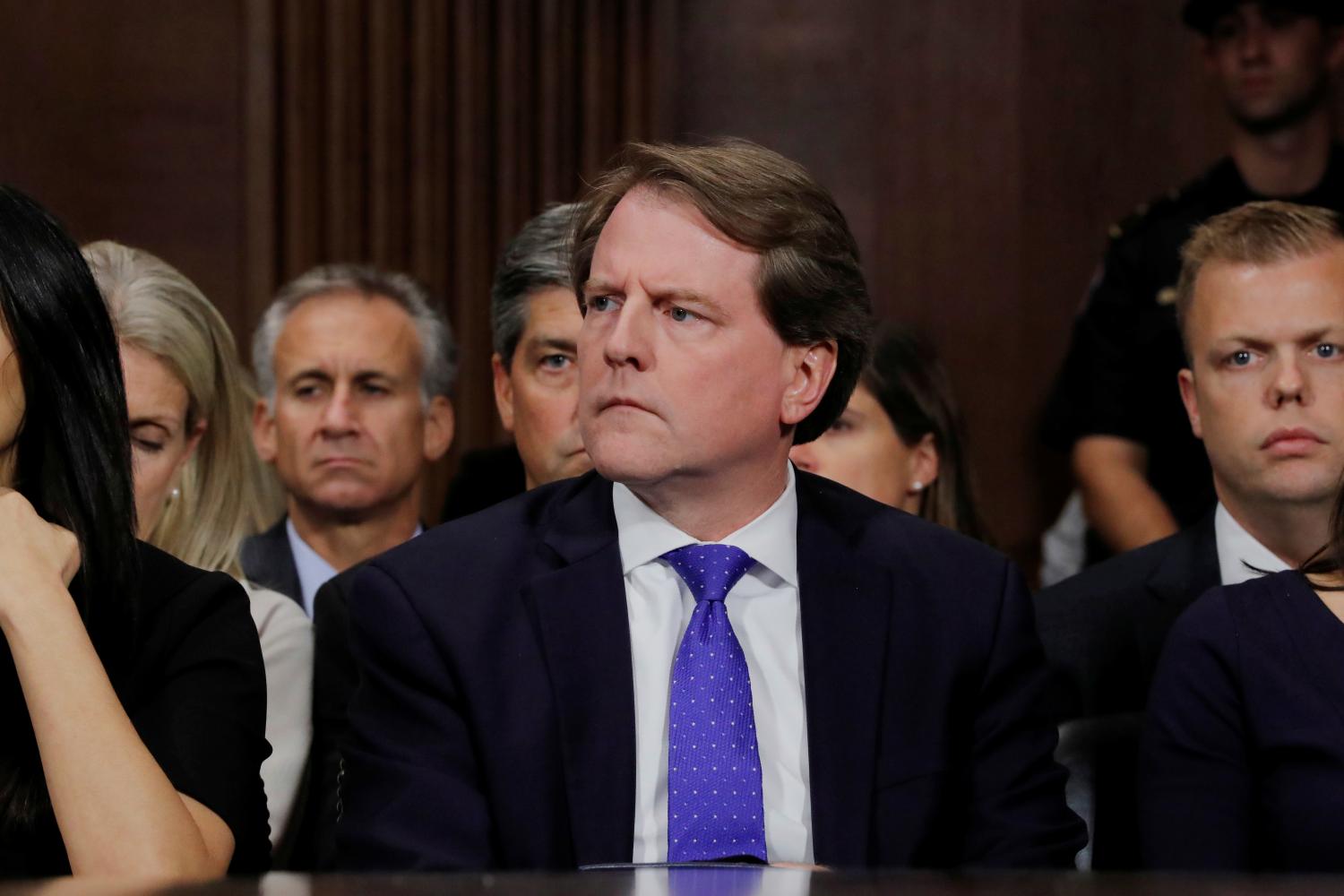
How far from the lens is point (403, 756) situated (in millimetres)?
1916

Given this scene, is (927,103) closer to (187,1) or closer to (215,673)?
(187,1)

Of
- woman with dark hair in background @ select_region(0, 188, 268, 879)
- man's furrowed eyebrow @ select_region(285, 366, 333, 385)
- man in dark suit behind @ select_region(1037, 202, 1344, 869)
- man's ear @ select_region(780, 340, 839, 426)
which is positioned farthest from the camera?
man's furrowed eyebrow @ select_region(285, 366, 333, 385)

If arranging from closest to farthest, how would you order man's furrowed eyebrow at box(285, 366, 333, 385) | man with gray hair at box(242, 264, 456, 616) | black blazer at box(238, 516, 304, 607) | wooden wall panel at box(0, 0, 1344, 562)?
black blazer at box(238, 516, 304, 607) < man with gray hair at box(242, 264, 456, 616) < man's furrowed eyebrow at box(285, 366, 333, 385) < wooden wall panel at box(0, 0, 1344, 562)

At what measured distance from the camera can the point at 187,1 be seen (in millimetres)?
3717

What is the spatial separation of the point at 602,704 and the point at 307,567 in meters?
1.41

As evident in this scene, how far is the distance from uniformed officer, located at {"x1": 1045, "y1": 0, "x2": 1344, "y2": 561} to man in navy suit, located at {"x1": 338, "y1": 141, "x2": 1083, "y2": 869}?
1497mm

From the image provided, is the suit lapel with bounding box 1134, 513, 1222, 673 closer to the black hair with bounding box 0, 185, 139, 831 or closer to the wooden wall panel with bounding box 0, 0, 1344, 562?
the wooden wall panel with bounding box 0, 0, 1344, 562

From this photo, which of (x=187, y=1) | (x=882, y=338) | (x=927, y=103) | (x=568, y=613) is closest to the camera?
(x=568, y=613)

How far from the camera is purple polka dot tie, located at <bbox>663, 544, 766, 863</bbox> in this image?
6.17 feet

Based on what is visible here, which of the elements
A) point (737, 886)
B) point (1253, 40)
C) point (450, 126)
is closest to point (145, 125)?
point (450, 126)

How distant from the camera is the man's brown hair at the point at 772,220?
2.04 meters

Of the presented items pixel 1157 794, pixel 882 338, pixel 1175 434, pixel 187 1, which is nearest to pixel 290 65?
pixel 187 1

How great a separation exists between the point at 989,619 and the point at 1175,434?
63.0 inches

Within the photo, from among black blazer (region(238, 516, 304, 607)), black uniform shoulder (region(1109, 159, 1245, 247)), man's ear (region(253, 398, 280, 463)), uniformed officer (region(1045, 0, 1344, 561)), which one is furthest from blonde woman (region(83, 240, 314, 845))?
black uniform shoulder (region(1109, 159, 1245, 247))
